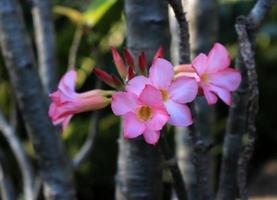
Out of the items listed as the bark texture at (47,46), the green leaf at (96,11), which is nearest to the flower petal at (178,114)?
the green leaf at (96,11)

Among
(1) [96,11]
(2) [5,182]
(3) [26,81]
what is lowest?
(2) [5,182]

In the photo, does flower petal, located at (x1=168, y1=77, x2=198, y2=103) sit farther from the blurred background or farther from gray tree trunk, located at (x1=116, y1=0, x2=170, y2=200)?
the blurred background

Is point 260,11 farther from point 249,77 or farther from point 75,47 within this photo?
point 75,47

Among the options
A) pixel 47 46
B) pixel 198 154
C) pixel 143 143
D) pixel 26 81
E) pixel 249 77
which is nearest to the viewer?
pixel 249 77

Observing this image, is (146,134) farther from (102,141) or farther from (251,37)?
(102,141)

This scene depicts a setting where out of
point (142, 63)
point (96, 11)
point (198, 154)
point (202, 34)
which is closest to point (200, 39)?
point (202, 34)

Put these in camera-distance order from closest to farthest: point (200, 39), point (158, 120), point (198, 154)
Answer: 1. point (158, 120)
2. point (198, 154)
3. point (200, 39)

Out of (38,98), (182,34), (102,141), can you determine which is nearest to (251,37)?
(182,34)
